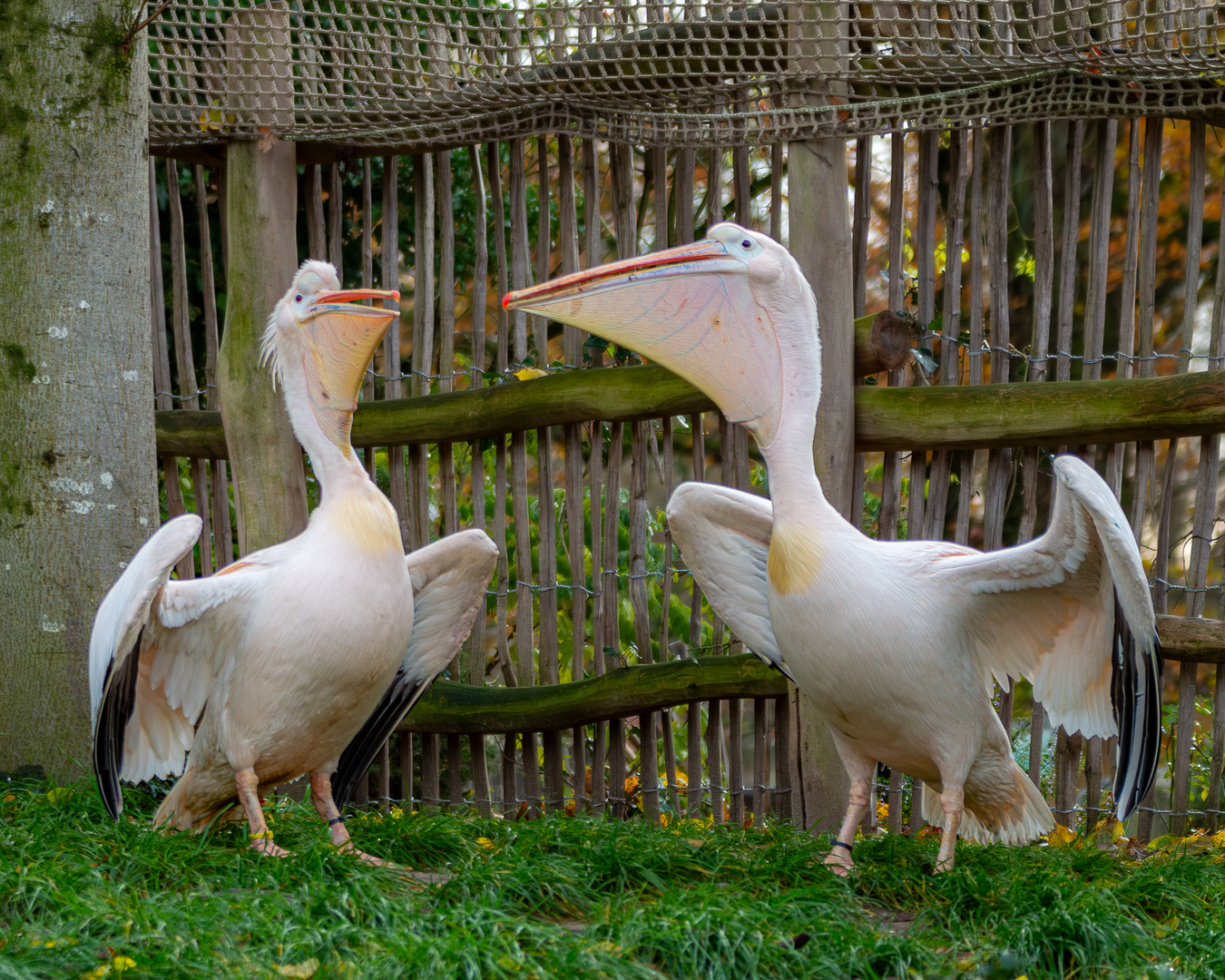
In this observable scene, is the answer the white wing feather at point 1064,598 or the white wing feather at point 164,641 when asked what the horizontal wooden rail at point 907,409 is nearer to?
the white wing feather at point 1064,598

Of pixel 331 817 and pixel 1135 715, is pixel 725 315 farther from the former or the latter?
pixel 331 817

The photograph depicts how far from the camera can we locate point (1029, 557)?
332cm

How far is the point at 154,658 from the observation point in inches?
149

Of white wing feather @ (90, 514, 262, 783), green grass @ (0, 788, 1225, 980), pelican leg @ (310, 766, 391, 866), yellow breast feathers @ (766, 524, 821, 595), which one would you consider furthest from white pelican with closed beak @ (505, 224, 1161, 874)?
pelican leg @ (310, 766, 391, 866)

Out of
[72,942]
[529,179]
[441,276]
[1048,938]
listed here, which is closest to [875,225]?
[529,179]

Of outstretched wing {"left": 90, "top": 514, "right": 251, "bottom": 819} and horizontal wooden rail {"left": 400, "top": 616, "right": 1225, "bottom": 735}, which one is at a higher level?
outstretched wing {"left": 90, "top": 514, "right": 251, "bottom": 819}

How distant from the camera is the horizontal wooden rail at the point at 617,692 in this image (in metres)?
4.07

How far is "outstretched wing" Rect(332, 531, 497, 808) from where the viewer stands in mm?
4191

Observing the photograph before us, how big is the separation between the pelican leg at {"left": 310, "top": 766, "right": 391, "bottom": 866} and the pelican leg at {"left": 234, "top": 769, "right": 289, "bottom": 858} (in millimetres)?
172

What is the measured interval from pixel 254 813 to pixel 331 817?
11.9 inches

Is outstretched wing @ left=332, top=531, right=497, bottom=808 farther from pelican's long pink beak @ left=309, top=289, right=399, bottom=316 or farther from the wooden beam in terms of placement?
the wooden beam

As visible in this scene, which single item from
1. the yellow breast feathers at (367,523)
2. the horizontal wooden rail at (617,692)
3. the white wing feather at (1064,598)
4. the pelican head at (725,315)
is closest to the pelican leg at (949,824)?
the white wing feather at (1064,598)

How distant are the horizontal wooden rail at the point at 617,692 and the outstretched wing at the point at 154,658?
48.3 inches

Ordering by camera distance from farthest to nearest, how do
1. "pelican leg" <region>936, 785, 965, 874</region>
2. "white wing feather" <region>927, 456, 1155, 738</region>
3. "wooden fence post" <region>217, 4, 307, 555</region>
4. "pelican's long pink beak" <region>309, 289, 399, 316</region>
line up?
A: "wooden fence post" <region>217, 4, 307, 555</region>, "pelican's long pink beak" <region>309, 289, 399, 316</region>, "pelican leg" <region>936, 785, 965, 874</region>, "white wing feather" <region>927, 456, 1155, 738</region>
